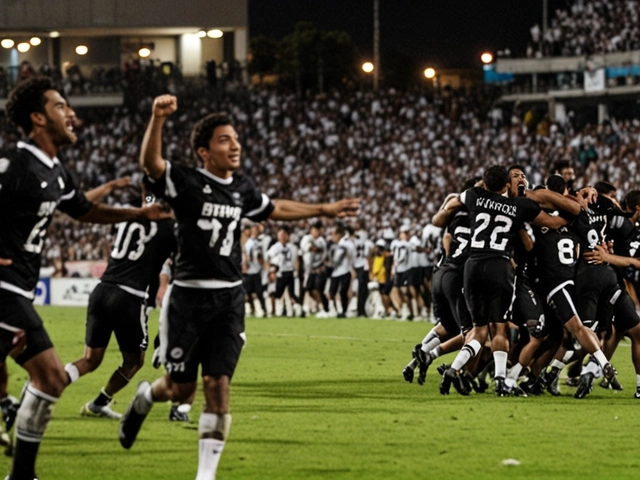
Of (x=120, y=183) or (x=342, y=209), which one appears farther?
(x=120, y=183)

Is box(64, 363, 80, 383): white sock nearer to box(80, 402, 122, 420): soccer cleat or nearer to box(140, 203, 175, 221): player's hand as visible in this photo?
box(80, 402, 122, 420): soccer cleat

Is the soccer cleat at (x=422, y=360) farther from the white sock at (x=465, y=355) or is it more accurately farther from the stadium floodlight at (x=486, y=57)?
the stadium floodlight at (x=486, y=57)

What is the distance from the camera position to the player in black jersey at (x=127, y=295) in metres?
11.7

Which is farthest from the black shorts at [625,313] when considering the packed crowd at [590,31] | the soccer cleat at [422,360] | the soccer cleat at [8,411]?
the packed crowd at [590,31]

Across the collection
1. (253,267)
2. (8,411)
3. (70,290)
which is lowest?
(70,290)

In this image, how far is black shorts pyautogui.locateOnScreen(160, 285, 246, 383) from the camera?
8.49m

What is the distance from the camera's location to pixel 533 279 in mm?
14297

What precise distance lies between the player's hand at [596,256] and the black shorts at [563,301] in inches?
13.1

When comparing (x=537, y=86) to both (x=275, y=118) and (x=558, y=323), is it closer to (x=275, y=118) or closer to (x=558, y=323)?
(x=275, y=118)

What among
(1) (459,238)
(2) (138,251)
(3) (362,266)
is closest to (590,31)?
(3) (362,266)

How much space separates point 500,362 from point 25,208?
6950 millimetres

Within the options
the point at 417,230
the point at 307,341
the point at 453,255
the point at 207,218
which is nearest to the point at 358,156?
the point at 417,230

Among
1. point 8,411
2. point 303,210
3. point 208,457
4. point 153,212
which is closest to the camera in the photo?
point 208,457

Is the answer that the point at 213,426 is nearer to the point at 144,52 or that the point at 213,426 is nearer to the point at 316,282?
the point at 316,282
